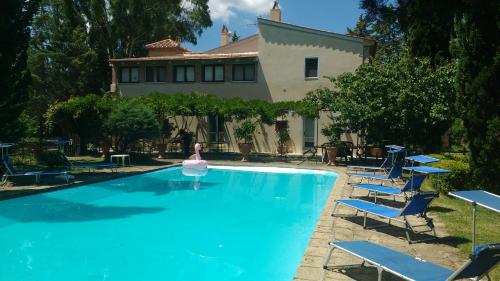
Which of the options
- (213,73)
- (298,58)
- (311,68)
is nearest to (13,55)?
(213,73)

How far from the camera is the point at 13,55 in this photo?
13.9 meters

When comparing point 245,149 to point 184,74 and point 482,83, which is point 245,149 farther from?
point 482,83

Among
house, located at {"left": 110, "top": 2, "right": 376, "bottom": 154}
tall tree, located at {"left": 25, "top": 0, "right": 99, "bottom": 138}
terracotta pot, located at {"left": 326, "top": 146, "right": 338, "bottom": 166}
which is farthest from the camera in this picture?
tall tree, located at {"left": 25, "top": 0, "right": 99, "bottom": 138}

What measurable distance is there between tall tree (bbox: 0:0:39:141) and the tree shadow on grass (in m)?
3.63

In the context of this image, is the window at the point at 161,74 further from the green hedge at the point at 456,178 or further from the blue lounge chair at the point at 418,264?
the blue lounge chair at the point at 418,264

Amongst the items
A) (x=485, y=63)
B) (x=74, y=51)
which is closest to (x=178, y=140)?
(x=74, y=51)

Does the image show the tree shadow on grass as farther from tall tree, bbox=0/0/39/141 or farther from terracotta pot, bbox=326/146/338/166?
terracotta pot, bbox=326/146/338/166

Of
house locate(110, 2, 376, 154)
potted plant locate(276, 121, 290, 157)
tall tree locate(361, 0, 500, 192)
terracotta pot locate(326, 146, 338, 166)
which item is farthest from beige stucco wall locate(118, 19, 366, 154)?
tall tree locate(361, 0, 500, 192)

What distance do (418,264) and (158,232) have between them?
231 inches

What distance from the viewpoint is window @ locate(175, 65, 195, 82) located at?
102 feet

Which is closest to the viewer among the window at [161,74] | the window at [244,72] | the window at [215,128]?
the window at [244,72]

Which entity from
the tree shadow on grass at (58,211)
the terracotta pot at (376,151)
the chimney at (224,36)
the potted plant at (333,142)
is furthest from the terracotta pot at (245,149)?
the chimney at (224,36)

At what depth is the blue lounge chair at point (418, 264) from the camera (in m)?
4.05

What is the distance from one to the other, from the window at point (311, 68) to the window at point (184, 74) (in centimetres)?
821
